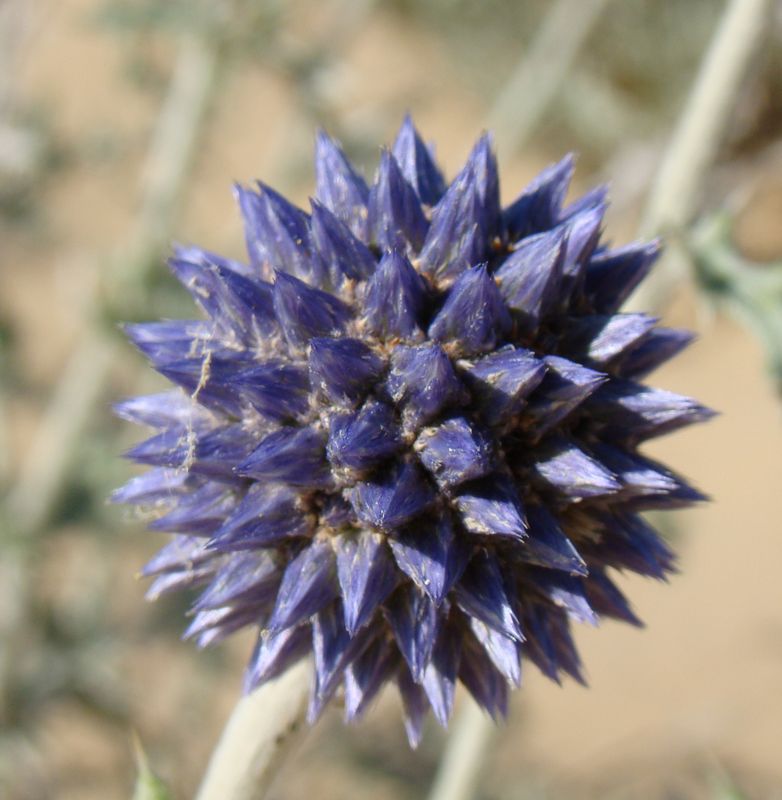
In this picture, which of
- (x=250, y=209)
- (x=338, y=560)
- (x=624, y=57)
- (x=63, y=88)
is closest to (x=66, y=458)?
(x=250, y=209)

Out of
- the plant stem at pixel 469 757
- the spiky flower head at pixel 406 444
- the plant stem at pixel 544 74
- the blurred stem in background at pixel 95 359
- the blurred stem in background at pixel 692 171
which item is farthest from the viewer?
the plant stem at pixel 544 74

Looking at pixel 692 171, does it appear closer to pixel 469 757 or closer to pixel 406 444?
pixel 406 444

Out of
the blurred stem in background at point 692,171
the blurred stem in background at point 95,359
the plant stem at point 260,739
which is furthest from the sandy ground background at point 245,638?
the plant stem at point 260,739

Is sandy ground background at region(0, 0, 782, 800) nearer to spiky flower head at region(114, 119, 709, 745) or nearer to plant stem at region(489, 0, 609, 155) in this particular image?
plant stem at region(489, 0, 609, 155)

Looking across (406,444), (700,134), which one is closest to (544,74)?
(700,134)

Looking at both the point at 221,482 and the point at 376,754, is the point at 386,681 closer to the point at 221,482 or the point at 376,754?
the point at 221,482

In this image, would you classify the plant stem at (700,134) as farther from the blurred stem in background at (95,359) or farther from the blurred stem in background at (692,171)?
the blurred stem in background at (95,359)
